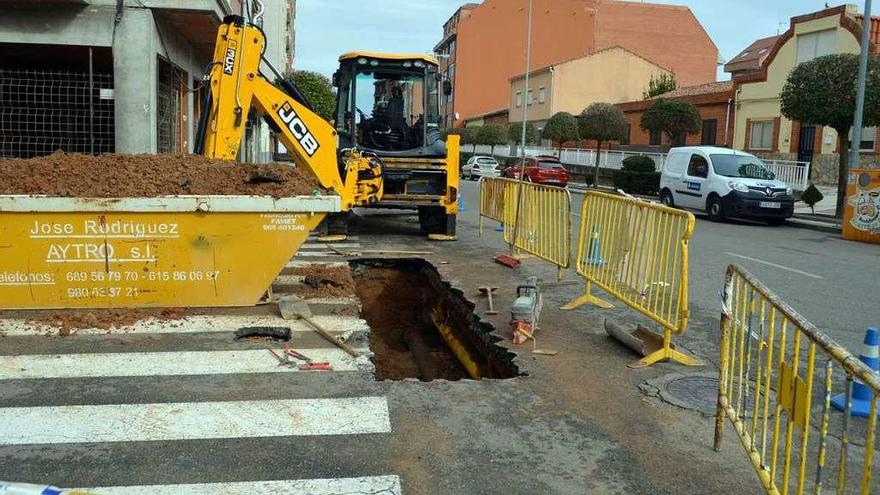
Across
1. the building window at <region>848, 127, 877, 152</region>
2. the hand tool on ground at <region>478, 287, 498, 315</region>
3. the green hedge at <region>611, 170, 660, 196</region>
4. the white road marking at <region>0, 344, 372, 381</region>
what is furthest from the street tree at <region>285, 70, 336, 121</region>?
the white road marking at <region>0, 344, 372, 381</region>

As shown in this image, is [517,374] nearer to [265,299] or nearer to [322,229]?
[265,299]

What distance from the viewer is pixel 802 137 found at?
29.9 m

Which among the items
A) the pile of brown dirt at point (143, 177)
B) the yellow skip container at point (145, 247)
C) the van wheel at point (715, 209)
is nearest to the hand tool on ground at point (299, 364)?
the yellow skip container at point (145, 247)

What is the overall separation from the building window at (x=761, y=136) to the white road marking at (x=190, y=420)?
31.2 meters

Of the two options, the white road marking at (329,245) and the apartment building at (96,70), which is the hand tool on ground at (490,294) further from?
the apartment building at (96,70)

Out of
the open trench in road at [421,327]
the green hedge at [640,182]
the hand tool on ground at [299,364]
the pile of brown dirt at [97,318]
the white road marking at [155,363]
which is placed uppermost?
the green hedge at [640,182]

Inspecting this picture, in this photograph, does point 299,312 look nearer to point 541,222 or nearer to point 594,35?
point 541,222

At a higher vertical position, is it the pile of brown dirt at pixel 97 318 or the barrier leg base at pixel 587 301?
the barrier leg base at pixel 587 301

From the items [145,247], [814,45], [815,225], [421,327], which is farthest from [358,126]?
[814,45]

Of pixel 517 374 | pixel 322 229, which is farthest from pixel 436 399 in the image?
pixel 322 229

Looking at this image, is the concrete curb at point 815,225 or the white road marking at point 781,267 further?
the concrete curb at point 815,225

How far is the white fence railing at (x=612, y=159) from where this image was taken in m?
26.8

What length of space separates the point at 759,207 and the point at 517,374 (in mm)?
15644

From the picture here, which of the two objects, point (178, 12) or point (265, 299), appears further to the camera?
point (178, 12)
